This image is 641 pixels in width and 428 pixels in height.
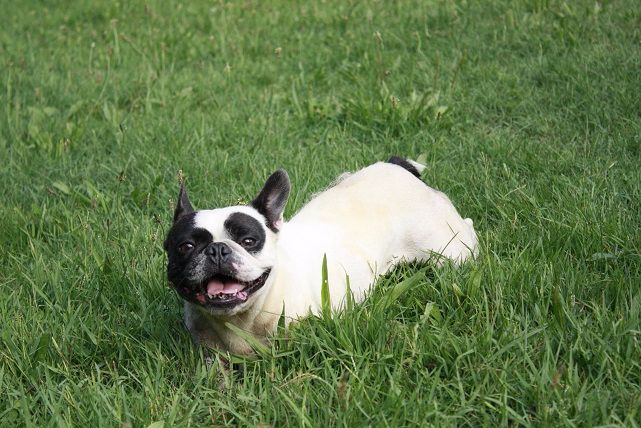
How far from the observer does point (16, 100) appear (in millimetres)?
6711

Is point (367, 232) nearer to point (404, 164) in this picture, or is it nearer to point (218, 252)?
point (404, 164)

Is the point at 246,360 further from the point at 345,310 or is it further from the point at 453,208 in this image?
the point at 453,208

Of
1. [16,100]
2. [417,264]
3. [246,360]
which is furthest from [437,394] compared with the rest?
[16,100]

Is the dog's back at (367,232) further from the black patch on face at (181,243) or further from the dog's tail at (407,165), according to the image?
the black patch on face at (181,243)

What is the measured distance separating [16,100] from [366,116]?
2.98m

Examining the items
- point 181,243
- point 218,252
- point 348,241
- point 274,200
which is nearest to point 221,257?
point 218,252

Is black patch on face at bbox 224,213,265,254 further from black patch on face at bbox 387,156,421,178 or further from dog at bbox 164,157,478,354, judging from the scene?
black patch on face at bbox 387,156,421,178

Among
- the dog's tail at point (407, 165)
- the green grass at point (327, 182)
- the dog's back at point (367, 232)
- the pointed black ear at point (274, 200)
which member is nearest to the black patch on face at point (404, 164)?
the dog's tail at point (407, 165)

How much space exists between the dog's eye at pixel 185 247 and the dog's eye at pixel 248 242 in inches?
7.9

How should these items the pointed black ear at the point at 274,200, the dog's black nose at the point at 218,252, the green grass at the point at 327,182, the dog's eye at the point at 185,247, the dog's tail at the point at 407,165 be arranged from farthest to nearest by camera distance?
the dog's tail at the point at 407,165 < the pointed black ear at the point at 274,200 < the dog's eye at the point at 185,247 < the dog's black nose at the point at 218,252 < the green grass at the point at 327,182

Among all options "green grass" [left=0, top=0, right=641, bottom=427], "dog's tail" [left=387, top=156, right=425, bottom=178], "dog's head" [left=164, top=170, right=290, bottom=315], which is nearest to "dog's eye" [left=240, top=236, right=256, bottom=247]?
"dog's head" [left=164, top=170, right=290, bottom=315]

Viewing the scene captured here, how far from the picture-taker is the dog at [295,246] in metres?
3.13

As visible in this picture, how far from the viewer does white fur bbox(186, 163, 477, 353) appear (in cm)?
335

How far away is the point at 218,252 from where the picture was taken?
3053 mm
